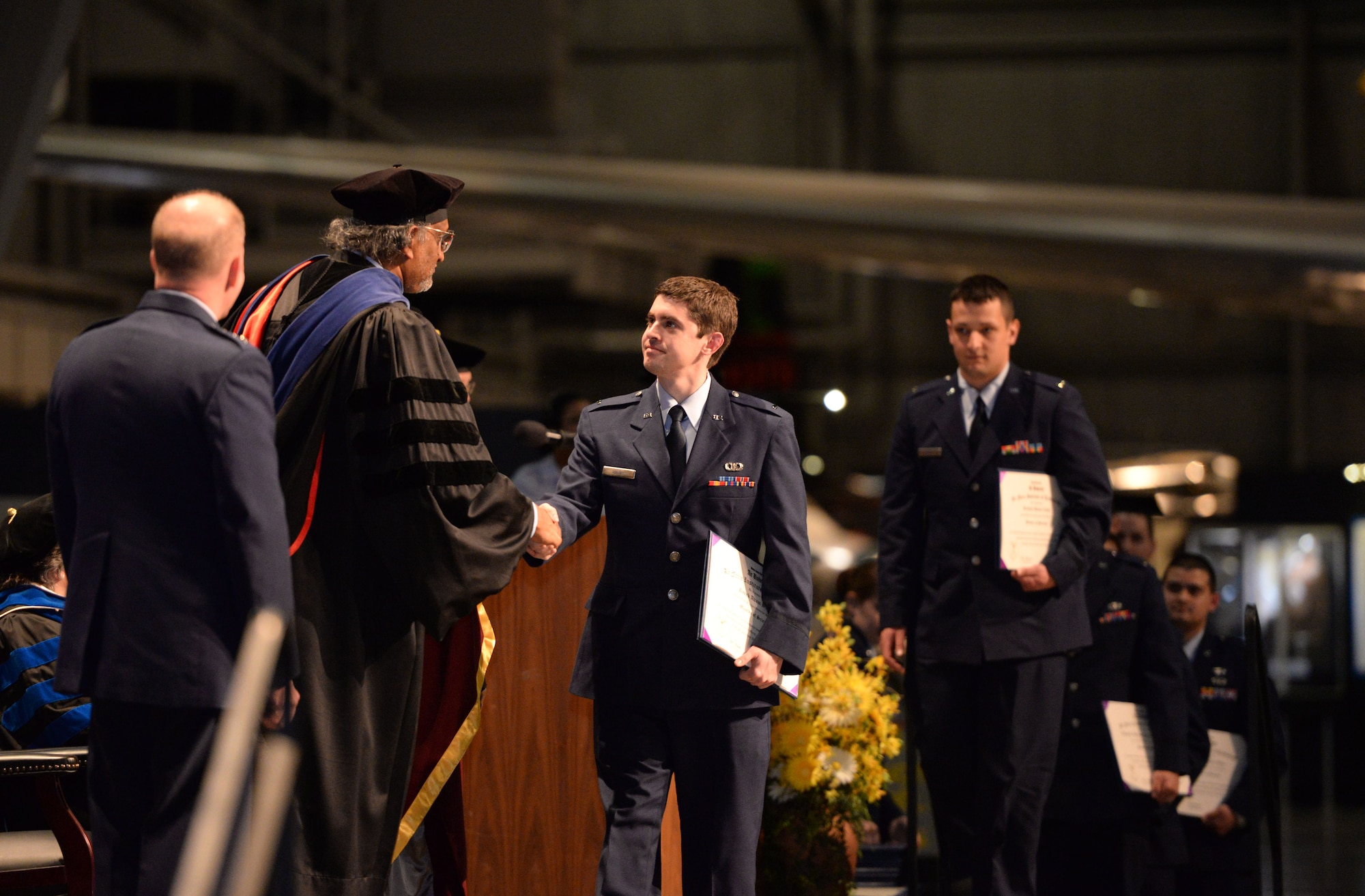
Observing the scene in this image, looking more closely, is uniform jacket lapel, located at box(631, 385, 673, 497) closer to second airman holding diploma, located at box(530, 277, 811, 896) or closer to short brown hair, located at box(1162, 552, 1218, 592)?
second airman holding diploma, located at box(530, 277, 811, 896)

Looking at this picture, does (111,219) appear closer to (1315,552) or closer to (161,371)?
(1315,552)

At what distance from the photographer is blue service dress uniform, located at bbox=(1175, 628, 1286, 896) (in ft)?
15.8

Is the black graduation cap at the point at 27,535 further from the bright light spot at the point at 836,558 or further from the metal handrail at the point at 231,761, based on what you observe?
the bright light spot at the point at 836,558

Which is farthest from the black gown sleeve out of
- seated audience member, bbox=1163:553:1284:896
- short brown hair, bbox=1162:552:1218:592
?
short brown hair, bbox=1162:552:1218:592

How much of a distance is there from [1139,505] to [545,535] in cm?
309

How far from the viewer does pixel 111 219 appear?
45.7ft

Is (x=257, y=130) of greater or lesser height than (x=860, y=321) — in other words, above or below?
above

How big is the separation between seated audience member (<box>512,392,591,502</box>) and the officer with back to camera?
1.68 m

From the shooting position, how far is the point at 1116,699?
4.54m

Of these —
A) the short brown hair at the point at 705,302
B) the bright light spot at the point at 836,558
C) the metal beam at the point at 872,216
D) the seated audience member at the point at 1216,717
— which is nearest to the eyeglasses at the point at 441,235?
the short brown hair at the point at 705,302

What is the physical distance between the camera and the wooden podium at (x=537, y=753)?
3547 millimetres

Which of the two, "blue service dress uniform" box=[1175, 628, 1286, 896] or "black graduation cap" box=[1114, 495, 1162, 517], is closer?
"blue service dress uniform" box=[1175, 628, 1286, 896]

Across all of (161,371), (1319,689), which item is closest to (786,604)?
(161,371)

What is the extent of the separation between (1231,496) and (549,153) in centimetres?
641
